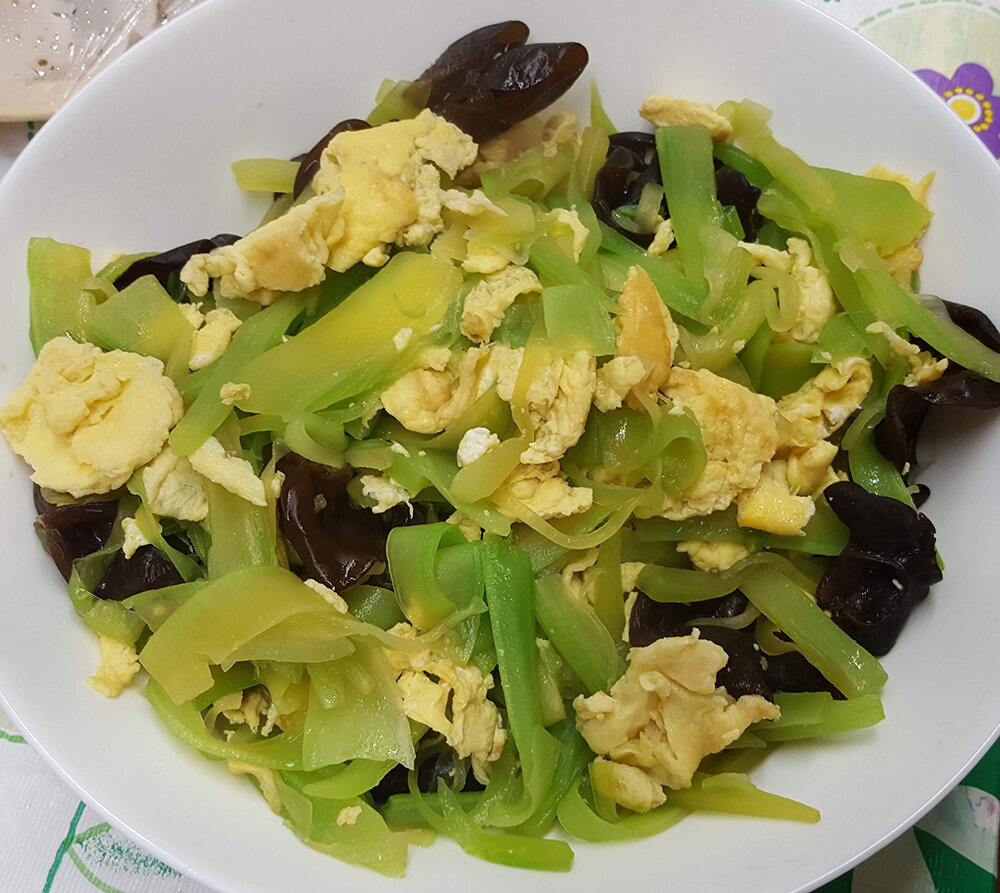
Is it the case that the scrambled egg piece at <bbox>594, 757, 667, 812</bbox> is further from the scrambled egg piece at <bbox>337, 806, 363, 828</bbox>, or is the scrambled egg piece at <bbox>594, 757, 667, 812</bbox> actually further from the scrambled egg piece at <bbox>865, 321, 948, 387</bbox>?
the scrambled egg piece at <bbox>865, 321, 948, 387</bbox>

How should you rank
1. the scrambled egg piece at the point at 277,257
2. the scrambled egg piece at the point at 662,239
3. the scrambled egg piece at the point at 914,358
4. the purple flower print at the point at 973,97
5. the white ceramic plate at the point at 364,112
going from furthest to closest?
the purple flower print at the point at 973,97, the scrambled egg piece at the point at 662,239, the scrambled egg piece at the point at 914,358, the scrambled egg piece at the point at 277,257, the white ceramic plate at the point at 364,112

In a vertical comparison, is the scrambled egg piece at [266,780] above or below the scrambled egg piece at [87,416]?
below

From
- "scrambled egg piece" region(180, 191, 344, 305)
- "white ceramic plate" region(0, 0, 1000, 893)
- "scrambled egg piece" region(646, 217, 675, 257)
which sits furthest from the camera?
"scrambled egg piece" region(646, 217, 675, 257)

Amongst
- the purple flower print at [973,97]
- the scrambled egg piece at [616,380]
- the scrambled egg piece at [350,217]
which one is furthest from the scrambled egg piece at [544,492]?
the purple flower print at [973,97]

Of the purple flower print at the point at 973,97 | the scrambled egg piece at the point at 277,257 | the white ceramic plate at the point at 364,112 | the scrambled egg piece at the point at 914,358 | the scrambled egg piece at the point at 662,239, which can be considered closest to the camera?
the white ceramic plate at the point at 364,112

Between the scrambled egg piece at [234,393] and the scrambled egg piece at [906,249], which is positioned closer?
the scrambled egg piece at [234,393]

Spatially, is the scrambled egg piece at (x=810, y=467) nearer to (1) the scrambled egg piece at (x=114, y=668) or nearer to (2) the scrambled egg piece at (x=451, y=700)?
(2) the scrambled egg piece at (x=451, y=700)

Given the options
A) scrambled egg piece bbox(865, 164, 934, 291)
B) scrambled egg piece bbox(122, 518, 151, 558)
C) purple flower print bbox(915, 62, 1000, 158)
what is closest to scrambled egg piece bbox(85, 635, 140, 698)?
scrambled egg piece bbox(122, 518, 151, 558)
